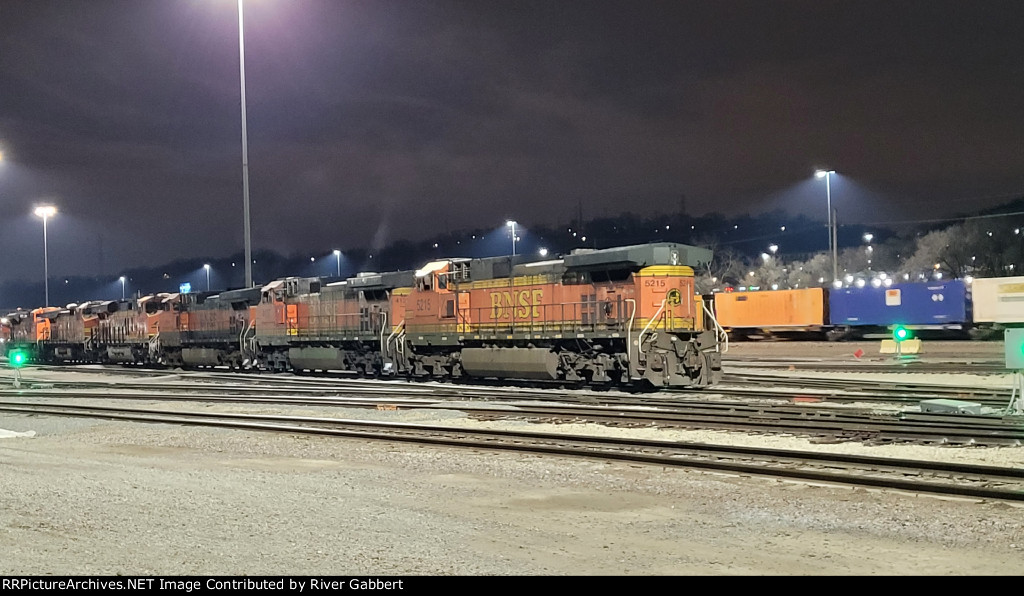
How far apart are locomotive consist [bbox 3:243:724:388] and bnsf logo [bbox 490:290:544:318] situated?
3cm

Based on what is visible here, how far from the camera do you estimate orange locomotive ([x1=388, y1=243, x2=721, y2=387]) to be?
21.4 metres

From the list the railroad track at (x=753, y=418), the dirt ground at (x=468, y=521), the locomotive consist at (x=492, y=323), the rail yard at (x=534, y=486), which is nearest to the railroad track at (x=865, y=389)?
the rail yard at (x=534, y=486)

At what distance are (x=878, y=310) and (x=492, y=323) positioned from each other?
1055 inches

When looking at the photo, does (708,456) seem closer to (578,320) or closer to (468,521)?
(468,521)

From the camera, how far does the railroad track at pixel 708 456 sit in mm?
8945

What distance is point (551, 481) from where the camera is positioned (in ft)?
32.5

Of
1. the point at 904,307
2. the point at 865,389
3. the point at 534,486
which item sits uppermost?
the point at 904,307

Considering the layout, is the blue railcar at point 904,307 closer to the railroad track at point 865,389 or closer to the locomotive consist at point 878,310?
the locomotive consist at point 878,310

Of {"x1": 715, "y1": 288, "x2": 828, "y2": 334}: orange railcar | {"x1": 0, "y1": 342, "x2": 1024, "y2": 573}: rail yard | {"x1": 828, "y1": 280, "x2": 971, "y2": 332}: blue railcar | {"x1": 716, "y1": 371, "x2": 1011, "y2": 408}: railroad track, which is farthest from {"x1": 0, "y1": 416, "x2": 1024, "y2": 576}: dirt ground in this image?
{"x1": 715, "y1": 288, "x2": 828, "y2": 334}: orange railcar

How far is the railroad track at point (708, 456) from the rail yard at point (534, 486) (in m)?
0.03

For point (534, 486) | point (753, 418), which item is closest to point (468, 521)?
point (534, 486)

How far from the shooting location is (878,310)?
44312 millimetres
